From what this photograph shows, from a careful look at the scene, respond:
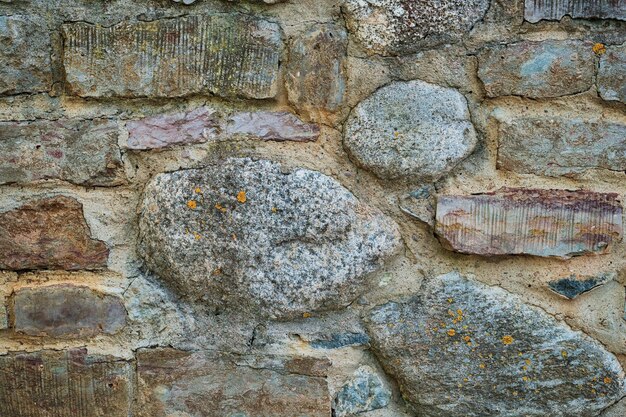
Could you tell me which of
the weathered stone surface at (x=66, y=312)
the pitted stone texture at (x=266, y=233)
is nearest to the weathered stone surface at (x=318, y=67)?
the pitted stone texture at (x=266, y=233)

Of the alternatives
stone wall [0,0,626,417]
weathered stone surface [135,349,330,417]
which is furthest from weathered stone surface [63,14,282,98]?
weathered stone surface [135,349,330,417]

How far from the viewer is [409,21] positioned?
112cm

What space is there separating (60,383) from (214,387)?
26 centimetres

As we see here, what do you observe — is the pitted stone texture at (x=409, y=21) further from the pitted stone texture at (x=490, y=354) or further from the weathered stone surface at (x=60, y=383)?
the weathered stone surface at (x=60, y=383)

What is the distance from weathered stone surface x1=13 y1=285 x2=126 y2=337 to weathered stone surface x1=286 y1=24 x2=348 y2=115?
46 cm

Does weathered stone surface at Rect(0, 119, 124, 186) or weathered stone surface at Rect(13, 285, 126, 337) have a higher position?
weathered stone surface at Rect(0, 119, 124, 186)

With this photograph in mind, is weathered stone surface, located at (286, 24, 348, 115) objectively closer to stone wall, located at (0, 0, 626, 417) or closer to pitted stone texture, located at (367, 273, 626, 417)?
stone wall, located at (0, 0, 626, 417)

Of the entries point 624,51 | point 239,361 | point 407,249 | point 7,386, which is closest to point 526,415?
point 407,249

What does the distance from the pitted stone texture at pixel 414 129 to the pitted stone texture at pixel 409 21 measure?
7cm

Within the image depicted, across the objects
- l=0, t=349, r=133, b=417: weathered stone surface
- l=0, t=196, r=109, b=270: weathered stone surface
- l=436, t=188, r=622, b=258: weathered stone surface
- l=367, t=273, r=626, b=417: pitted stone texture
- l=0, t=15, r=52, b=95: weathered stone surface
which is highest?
l=0, t=15, r=52, b=95: weathered stone surface

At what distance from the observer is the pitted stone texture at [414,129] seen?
1129 mm

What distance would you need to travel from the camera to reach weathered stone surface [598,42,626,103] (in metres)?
1.11

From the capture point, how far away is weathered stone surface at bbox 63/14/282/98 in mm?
1126

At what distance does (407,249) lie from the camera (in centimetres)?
117
